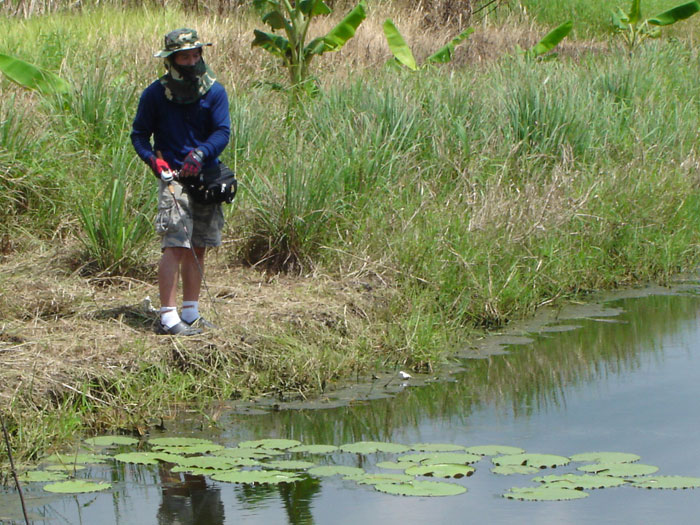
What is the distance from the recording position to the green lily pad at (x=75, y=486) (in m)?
4.73

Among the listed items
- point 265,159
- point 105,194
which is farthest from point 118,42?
point 105,194

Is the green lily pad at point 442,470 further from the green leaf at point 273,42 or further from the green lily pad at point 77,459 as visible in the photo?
the green leaf at point 273,42

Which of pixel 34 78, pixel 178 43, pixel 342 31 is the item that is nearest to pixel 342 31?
pixel 342 31

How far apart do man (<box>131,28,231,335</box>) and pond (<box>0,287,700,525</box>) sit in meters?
1.11

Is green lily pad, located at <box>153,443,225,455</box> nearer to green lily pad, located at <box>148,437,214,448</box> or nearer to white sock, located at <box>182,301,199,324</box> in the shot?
green lily pad, located at <box>148,437,214,448</box>

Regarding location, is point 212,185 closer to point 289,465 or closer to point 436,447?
point 289,465

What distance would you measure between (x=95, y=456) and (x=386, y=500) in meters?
1.52

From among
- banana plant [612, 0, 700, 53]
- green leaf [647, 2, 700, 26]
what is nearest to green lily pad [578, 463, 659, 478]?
banana plant [612, 0, 700, 53]

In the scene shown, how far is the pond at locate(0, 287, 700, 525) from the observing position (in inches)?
178

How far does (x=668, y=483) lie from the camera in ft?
15.7

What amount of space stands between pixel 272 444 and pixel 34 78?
5.80 meters

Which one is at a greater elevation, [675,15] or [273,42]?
[675,15]

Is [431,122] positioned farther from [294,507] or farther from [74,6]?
[74,6]

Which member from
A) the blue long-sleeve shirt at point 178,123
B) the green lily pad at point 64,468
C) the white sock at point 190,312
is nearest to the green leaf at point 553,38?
the blue long-sleeve shirt at point 178,123
